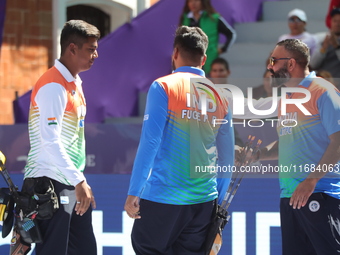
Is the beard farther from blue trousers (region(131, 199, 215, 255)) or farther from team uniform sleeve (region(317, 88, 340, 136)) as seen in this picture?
blue trousers (region(131, 199, 215, 255))

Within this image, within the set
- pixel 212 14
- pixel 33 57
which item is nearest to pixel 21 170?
pixel 212 14

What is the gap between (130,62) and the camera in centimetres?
955

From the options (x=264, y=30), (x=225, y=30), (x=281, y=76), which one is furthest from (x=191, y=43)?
(x=264, y=30)

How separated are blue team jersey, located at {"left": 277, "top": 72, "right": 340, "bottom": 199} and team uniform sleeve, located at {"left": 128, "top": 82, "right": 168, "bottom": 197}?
0.95 metres

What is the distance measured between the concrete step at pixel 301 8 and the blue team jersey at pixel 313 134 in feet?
17.2

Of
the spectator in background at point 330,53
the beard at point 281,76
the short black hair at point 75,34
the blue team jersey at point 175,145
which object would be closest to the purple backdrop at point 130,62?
the spectator in background at point 330,53

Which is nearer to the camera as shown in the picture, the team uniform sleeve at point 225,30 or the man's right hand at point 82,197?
the man's right hand at point 82,197

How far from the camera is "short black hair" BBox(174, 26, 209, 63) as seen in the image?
4.61m

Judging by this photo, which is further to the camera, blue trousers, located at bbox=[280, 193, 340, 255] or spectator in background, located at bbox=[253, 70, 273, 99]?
spectator in background, located at bbox=[253, 70, 273, 99]

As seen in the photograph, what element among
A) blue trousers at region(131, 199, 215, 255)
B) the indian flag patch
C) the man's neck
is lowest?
blue trousers at region(131, 199, 215, 255)

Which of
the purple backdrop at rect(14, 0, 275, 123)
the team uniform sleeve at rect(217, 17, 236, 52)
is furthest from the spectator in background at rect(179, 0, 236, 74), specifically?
the purple backdrop at rect(14, 0, 275, 123)

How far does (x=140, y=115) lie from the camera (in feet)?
31.0

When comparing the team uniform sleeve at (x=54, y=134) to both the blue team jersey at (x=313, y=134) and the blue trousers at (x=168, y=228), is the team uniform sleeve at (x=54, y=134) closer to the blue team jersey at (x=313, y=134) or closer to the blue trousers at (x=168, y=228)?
the blue trousers at (x=168, y=228)

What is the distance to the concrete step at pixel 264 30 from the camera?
9555 mm
